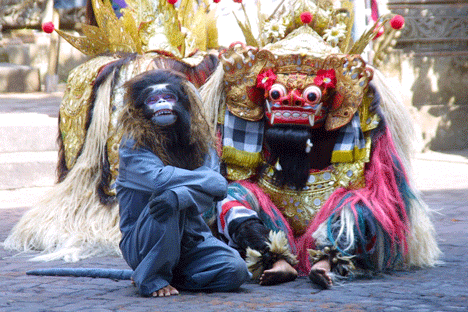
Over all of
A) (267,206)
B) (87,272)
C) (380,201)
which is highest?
(380,201)

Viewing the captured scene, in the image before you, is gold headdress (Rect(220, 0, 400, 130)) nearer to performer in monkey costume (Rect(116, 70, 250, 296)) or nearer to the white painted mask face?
performer in monkey costume (Rect(116, 70, 250, 296))

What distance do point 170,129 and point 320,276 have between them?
91 centimetres

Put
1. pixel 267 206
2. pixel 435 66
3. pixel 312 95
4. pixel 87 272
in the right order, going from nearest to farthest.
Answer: pixel 87 272, pixel 312 95, pixel 267 206, pixel 435 66

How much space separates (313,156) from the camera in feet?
12.3

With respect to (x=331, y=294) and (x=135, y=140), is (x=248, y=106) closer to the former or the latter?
(x=135, y=140)

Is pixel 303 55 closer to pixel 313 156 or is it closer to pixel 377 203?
pixel 313 156

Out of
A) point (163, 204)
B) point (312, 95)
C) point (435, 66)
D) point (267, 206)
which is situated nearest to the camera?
point (163, 204)

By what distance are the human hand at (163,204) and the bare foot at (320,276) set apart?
725 millimetres

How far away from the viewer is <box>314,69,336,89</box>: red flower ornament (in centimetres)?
358

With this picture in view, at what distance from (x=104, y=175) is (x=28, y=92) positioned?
235 inches

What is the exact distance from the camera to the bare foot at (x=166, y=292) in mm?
3115

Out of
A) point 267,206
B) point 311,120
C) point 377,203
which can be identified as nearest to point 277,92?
point 311,120

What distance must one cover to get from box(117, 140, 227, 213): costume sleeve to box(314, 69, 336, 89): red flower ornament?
756mm

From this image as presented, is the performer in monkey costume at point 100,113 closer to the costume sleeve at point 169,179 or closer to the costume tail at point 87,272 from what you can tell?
the costume tail at point 87,272
